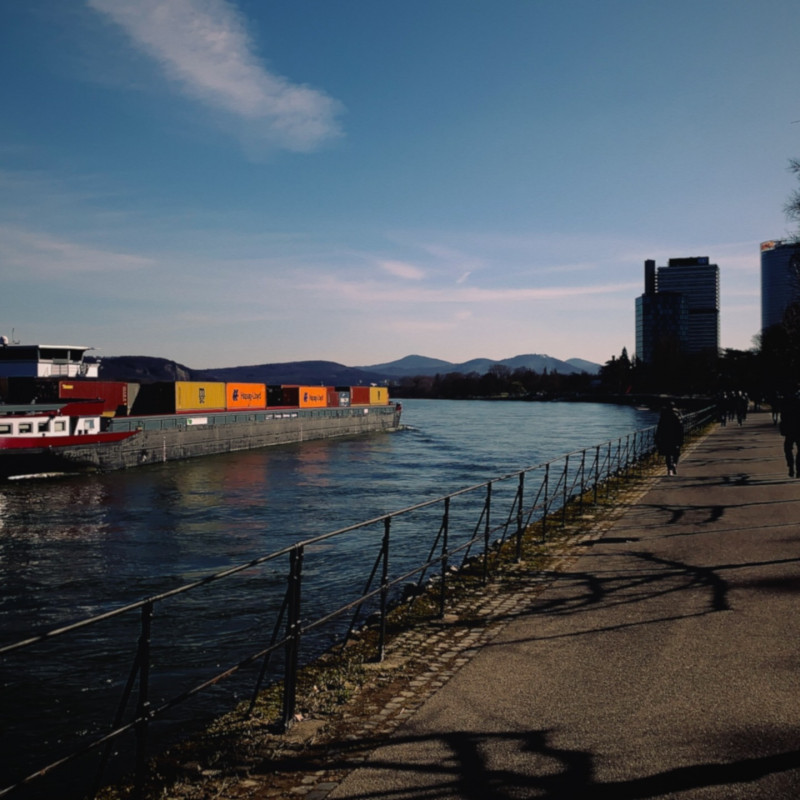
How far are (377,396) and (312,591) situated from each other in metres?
74.7

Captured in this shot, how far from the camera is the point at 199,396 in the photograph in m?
57.1

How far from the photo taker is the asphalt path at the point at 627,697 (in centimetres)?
444

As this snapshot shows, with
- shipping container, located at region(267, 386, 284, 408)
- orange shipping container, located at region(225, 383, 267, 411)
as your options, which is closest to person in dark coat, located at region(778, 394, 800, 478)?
orange shipping container, located at region(225, 383, 267, 411)

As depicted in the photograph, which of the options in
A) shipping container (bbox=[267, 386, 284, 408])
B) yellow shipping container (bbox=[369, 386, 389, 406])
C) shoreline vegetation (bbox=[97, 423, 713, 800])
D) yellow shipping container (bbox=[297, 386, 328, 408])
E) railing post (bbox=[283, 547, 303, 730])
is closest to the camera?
shoreline vegetation (bbox=[97, 423, 713, 800])

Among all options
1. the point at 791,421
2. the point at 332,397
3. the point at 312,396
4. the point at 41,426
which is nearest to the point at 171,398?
the point at 41,426

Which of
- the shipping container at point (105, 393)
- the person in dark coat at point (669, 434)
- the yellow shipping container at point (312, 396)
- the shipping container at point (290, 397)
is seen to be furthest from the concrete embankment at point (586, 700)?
the yellow shipping container at point (312, 396)

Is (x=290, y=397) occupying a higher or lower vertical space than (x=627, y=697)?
higher

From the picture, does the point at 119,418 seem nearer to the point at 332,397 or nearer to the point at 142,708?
the point at 332,397

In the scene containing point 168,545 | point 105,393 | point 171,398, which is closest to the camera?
point 168,545

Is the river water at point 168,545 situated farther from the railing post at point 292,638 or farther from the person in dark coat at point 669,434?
the person in dark coat at point 669,434

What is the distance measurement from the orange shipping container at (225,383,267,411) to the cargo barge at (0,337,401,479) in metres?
0.10

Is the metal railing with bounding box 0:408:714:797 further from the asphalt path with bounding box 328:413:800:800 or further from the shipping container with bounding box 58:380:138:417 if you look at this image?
the shipping container with bounding box 58:380:138:417

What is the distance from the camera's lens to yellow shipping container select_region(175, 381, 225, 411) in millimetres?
54250

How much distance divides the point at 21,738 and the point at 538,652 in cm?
582
